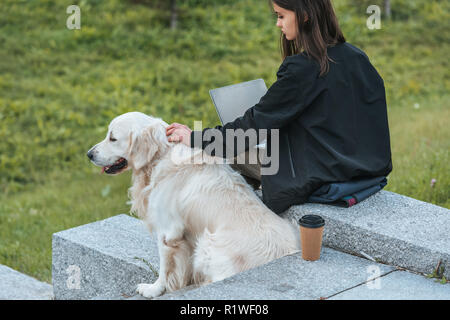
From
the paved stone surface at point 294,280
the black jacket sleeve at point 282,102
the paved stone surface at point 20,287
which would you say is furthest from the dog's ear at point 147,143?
the paved stone surface at point 20,287

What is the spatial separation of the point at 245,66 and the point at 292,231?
26.3 feet

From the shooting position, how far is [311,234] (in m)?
3.32

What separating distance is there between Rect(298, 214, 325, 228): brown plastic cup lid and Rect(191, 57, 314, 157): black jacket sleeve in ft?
1.83

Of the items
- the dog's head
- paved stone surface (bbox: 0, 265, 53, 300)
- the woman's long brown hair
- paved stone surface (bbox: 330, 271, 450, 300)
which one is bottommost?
paved stone surface (bbox: 0, 265, 53, 300)

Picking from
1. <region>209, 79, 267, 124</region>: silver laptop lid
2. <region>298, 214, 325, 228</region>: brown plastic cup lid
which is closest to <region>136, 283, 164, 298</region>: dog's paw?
<region>298, 214, 325, 228</region>: brown plastic cup lid

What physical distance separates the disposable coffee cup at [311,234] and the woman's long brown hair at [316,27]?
2.75 feet

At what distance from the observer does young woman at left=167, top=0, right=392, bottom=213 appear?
354cm

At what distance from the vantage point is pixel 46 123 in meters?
9.70

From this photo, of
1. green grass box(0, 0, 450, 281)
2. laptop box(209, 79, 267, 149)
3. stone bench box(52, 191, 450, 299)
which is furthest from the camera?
green grass box(0, 0, 450, 281)

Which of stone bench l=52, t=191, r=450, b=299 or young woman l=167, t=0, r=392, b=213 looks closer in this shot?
stone bench l=52, t=191, r=450, b=299

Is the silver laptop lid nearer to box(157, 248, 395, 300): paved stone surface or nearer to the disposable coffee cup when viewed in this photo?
the disposable coffee cup

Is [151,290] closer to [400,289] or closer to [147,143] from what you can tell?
[147,143]

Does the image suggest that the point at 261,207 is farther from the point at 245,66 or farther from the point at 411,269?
the point at 245,66

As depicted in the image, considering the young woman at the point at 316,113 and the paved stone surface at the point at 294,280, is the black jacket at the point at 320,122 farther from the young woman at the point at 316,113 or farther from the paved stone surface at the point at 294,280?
the paved stone surface at the point at 294,280
